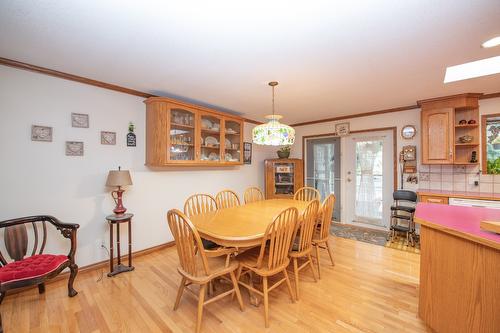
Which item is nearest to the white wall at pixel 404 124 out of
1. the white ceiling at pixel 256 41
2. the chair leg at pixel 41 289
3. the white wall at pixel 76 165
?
the white ceiling at pixel 256 41

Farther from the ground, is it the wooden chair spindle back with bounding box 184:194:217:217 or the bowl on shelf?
the bowl on shelf

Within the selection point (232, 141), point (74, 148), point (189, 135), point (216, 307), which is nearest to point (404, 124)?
point (232, 141)

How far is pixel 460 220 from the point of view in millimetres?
1492

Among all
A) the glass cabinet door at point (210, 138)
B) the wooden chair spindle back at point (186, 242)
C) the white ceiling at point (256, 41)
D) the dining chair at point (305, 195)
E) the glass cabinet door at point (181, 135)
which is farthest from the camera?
the glass cabinet door at point (210, 138)

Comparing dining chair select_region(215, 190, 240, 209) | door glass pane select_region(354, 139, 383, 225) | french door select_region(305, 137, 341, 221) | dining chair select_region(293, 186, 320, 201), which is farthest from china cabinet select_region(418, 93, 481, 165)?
dining chair select_region(215, 190, 240, 209)

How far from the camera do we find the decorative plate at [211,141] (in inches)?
137

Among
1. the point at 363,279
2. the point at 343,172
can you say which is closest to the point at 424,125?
the point at 343,172

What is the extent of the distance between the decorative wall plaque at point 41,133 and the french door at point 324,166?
14.1 ft

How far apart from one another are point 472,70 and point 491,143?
4.33 ft

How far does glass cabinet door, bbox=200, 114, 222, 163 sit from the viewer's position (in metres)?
3.40

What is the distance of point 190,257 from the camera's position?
5.26 ft

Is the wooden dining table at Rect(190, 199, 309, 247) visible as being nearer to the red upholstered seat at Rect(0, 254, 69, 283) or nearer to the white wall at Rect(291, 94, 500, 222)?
the red upholstered seat at Rect(0, 254, 69, 283)

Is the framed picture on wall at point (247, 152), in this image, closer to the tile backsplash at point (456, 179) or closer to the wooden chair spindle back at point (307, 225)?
the wooden chair spindle back at point (307, 225)

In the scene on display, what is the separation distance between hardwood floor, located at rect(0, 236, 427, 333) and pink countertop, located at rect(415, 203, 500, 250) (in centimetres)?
82
